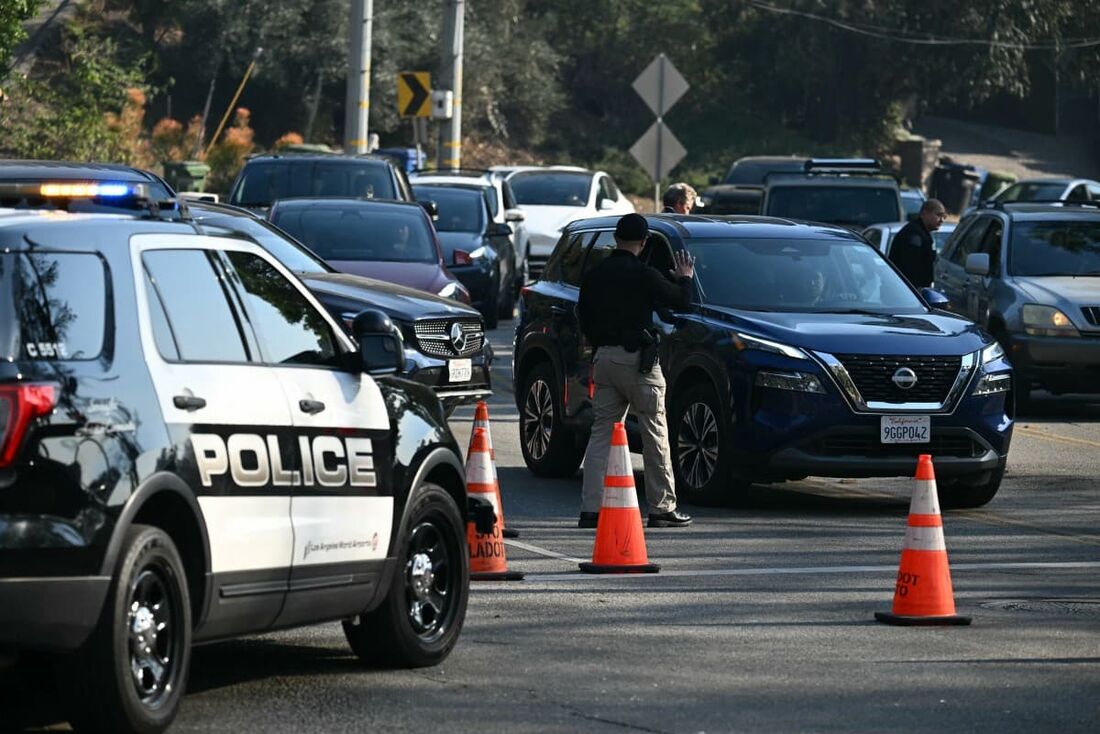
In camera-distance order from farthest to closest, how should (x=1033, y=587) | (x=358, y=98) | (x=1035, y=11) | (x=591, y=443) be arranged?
(x=1035, y=11)
(x=358, y=98)
(x=591, y=443)
(x=1033, y=587)

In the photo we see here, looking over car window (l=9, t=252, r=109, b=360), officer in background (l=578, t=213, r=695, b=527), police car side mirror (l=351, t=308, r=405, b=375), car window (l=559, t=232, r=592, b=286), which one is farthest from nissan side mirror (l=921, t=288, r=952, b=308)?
car window (l=9, t=252, r=109, b=360)

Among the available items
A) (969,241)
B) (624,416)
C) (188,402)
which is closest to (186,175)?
(969,241)

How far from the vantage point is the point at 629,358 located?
1345 centimetres

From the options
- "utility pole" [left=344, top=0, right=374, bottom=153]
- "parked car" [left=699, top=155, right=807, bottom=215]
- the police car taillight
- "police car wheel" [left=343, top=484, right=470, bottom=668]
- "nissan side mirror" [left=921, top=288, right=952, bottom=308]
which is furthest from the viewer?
"parked car" [left=699, top=155, right=807, bottom=215]

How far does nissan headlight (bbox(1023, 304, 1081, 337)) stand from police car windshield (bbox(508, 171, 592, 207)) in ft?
52.3

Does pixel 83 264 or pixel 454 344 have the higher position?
pixel 83 264

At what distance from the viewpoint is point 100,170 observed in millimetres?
14516

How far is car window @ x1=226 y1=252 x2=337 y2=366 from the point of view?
27.5 feet

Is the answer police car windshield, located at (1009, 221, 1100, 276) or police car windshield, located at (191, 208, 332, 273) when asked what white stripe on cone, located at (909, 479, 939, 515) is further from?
police car windshield, located at (1009, 221, 1100, 276)

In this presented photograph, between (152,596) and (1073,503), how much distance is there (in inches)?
353

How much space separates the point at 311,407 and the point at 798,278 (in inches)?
302

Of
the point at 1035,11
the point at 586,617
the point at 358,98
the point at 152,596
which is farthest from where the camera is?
the point at 1035,11

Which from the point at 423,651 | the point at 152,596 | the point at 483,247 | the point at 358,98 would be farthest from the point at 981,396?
the point at 358,98

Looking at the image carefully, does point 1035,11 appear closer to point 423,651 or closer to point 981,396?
point 981,396
